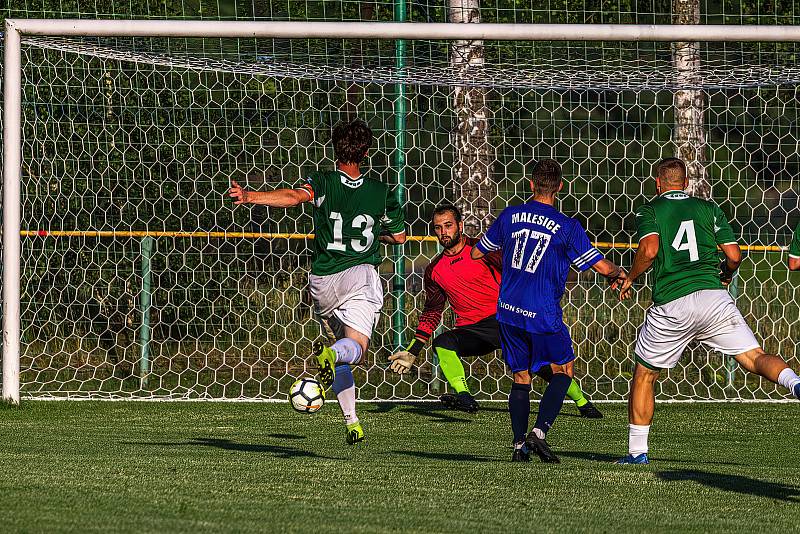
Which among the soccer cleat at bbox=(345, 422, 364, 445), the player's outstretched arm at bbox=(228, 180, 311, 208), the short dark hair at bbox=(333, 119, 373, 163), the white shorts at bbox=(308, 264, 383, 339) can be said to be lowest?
the soccer cleat at bbox=(345, 422, 364, 445)

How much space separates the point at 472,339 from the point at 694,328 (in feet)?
9.07

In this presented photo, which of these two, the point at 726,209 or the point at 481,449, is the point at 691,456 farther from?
the point at 726,209

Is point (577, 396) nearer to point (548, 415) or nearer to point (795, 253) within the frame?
point (548, 415)

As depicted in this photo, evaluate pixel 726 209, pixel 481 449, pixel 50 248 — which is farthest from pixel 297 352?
pixel 726 209

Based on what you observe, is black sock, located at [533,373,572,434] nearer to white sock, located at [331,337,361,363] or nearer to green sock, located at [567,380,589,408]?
white sock, located at [331,337,361,363]

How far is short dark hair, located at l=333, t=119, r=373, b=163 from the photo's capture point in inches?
273

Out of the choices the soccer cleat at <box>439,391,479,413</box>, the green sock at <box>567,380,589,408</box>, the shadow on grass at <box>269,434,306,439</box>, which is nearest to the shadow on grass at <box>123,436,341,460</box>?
the shadow on grass at <box>269,434,306,439</box>

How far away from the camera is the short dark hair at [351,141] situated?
693cm

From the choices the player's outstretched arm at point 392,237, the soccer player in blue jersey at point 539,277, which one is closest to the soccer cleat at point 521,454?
the soccer player in blue jersey at point 539,277

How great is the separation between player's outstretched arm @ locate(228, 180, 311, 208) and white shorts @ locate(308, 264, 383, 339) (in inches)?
19.5

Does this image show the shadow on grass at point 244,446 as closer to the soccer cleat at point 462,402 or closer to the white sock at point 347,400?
the white sock at point 347,400

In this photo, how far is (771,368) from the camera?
254 inches

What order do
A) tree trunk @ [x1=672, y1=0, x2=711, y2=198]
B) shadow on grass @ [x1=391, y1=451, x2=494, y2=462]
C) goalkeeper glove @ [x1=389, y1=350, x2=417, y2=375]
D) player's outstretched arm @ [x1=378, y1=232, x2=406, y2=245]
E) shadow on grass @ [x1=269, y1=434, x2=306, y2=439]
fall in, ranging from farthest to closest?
tree trunk @ [x1=672, y1=0, x2=711, y2=198] → shadow on grass @ [x1=269, y1=434, x2=306, y2=439] → goalkeeper glove @ [x1=389, y1=350, x2=417, y2=375] → player's outstretched arm @ [x1=378, y1=232, x2=406, y2=245] → shadow on grass @ [x1=391, y1=451, x2=494, y2=462]

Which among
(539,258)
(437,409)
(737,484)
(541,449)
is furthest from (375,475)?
(437,409)
